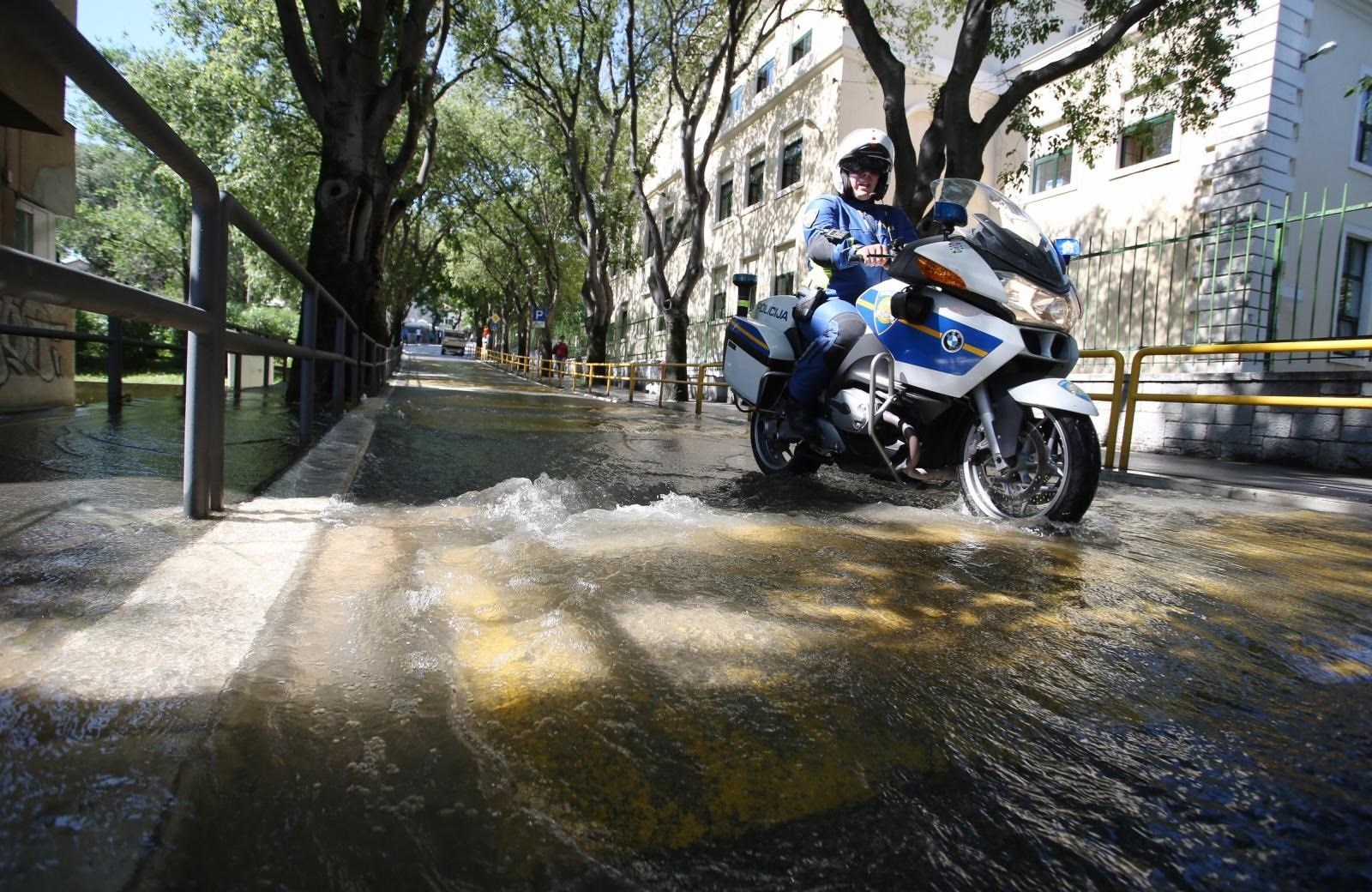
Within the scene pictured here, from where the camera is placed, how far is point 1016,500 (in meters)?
3.62

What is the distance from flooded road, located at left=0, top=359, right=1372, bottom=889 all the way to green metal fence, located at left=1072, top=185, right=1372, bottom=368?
8364mm

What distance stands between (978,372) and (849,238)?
1.14 m

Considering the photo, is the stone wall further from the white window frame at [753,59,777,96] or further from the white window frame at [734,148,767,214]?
the white window frame at [753,59,777,96]

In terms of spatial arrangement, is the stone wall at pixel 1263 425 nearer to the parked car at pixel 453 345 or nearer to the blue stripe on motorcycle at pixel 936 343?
the blue stripe on motorcycle at pixel 936 343

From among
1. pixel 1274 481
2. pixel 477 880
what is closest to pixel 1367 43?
pixel 1274 481

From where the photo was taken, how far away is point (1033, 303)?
3508mm

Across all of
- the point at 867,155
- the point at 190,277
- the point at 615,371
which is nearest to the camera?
the point at 190,277

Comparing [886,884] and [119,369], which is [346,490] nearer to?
[886,884]

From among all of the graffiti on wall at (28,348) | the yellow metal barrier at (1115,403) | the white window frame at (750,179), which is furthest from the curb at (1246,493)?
the white window frame at (750,179)

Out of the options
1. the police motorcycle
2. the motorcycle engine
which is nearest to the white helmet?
the police motorcycle

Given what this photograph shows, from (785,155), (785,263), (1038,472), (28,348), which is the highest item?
(785,155)

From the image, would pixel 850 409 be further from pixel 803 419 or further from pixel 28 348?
pixel 28 348

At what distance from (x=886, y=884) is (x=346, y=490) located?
3.05 m

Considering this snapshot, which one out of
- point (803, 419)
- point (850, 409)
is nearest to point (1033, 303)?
point (850, 409)
